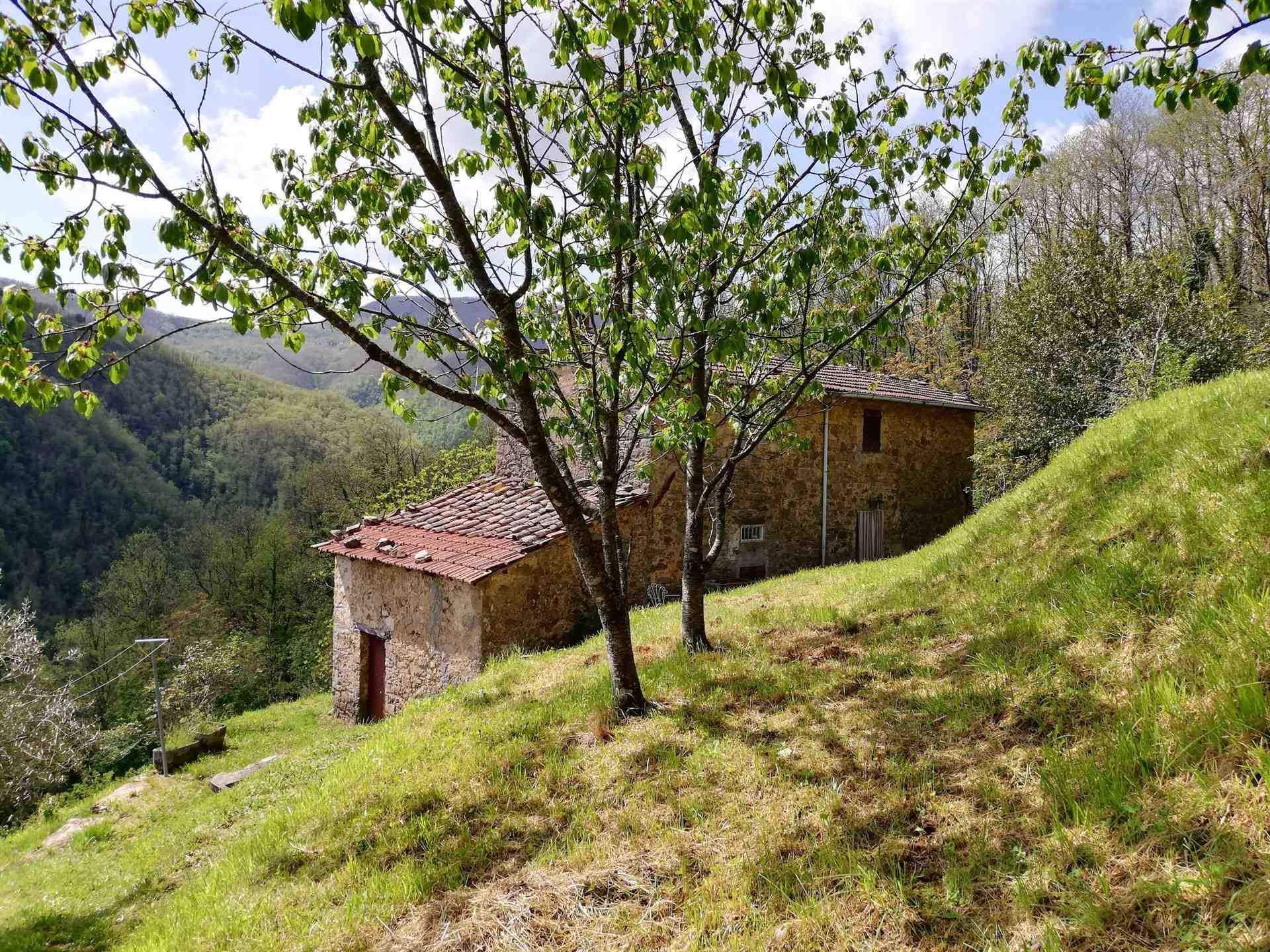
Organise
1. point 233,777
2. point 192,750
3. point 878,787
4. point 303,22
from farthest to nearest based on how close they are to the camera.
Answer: point 192,750 < point 233,777 < point 878,787 < point 303,22

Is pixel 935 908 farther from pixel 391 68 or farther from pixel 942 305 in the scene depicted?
pixel 391 68

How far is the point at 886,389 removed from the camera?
16.3 m

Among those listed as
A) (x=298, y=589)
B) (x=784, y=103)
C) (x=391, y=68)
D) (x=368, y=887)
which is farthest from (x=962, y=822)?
(x=298, y=589)

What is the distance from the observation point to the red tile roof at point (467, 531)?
10.3 meters

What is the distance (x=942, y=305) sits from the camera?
5715 millimetres

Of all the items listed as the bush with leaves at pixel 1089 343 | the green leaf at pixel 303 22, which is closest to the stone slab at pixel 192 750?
the green leaf at pixel 303 22

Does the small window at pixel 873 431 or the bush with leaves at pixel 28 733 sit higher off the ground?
the small window at pixel 873 431

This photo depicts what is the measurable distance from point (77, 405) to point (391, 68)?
10.4ft

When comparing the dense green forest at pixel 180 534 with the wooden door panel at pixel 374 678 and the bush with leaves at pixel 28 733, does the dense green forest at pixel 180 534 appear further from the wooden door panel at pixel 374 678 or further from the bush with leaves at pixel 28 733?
the wooden door panel at pixel 374 678

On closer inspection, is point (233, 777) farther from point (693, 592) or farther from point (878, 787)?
point (878, 787)

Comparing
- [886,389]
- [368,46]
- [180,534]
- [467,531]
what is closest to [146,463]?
[180,534]

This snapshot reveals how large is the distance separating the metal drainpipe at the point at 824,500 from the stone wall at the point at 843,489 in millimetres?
97

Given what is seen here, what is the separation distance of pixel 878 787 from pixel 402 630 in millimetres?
9850

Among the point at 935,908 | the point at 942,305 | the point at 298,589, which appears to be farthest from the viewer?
the point at 298,589
